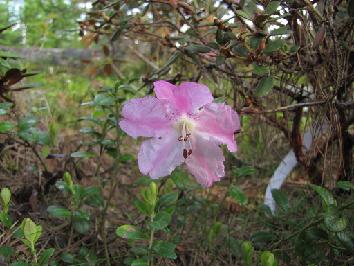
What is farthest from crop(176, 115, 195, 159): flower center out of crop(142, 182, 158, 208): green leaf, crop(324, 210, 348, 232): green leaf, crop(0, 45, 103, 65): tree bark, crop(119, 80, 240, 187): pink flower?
crop(0, 45, 103, 65): tree bark

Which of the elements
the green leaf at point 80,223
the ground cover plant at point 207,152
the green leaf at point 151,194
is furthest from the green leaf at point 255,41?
the green leaf at point 80,223

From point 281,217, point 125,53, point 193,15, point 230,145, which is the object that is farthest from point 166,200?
point 125,53

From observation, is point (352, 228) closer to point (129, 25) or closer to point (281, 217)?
point (281, 217)

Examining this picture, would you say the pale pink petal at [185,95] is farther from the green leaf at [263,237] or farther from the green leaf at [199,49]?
the green leaf at [263,237]

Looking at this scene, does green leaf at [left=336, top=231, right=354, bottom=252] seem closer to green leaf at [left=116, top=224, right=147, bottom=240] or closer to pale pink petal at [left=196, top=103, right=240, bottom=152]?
pale pink petal at [left=196, top=103, right=240, bottom=152]

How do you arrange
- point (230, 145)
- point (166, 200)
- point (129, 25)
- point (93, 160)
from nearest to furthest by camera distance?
point (230, 145) < point (166, 200) < point (129, 25) < point (93, 160)

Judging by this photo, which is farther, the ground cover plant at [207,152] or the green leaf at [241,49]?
the green leaf at [241,49]

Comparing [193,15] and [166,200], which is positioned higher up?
[193,15]
